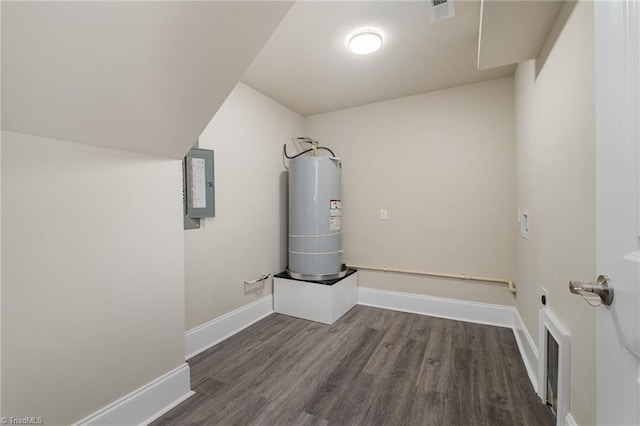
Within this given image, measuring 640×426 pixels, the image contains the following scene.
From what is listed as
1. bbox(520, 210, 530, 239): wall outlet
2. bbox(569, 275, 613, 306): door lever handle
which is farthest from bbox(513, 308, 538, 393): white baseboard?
bbox(569, 275, 613, 306): door lever handle

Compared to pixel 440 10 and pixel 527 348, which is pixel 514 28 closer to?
pixel 440 10

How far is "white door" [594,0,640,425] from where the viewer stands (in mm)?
521

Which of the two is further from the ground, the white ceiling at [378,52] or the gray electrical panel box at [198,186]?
the white ceiling at [378,52]

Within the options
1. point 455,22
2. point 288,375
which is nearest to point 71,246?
point 288,375

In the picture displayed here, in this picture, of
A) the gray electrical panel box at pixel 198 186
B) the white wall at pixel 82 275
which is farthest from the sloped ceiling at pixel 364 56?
the white wall at pixel 82 275

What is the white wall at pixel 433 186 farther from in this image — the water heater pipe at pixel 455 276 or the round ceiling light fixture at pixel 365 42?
the round ceiling light fixture at pixel 365 42

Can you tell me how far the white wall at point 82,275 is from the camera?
3.42 feet

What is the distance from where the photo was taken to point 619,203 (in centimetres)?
58

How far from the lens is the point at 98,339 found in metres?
1.26

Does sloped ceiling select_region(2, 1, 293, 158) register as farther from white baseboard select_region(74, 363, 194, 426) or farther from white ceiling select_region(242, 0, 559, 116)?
white baseboard select_region(74, 363, 194, 426)

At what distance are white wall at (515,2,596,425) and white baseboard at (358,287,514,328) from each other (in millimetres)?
770

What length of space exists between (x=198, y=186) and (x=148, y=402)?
147 cm

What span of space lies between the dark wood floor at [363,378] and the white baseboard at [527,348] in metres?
0.05

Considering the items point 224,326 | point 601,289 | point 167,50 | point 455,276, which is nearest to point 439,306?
point 455,276
